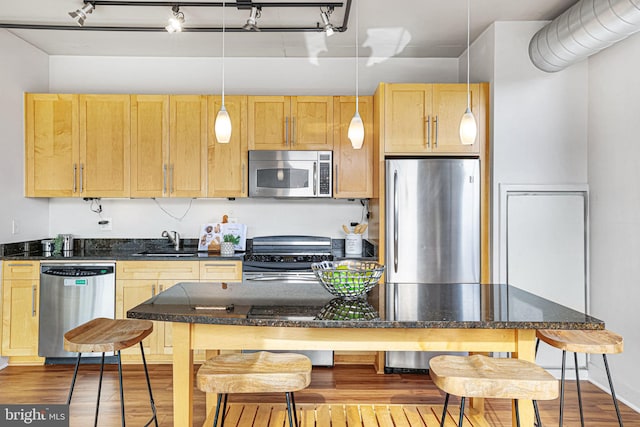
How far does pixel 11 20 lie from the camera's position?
12.3 feet

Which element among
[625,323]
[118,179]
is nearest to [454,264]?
[625,323]

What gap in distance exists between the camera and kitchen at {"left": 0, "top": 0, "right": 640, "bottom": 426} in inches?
133

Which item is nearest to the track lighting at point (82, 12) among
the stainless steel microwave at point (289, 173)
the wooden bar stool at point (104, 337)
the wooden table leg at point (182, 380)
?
the stainless steel microwave at point (289, 173)

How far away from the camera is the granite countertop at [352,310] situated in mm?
1854

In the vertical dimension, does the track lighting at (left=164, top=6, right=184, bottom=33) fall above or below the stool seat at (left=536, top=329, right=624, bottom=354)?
above

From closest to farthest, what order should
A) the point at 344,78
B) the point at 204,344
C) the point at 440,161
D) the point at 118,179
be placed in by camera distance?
the point at 204,344 → the point at 440,161 → the point at 118,179 → the point at 344,78

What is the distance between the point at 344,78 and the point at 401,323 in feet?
10.7

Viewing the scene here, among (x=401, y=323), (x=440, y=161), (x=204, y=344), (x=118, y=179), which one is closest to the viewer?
(x=401, y=323)

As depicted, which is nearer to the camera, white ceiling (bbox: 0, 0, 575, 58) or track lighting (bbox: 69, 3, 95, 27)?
track lighting (bbox: 69, 3, 95, 27)

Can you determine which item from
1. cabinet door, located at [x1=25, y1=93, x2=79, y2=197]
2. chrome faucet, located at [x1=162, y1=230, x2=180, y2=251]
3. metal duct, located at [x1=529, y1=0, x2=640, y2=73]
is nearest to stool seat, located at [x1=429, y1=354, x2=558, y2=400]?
metal duct, located at [x1=529, y1=0, x2=640, y2=73]

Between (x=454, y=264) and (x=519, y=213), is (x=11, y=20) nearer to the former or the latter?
(x=454, y=264)

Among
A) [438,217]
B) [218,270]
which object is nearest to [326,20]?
[438,217]

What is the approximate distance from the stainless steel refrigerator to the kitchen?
23cm

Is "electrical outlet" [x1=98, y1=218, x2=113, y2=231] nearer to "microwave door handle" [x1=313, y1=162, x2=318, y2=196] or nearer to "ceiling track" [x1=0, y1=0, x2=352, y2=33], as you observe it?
"ceiling track" [x1=0, y1=0, x2=352, y2=33]
